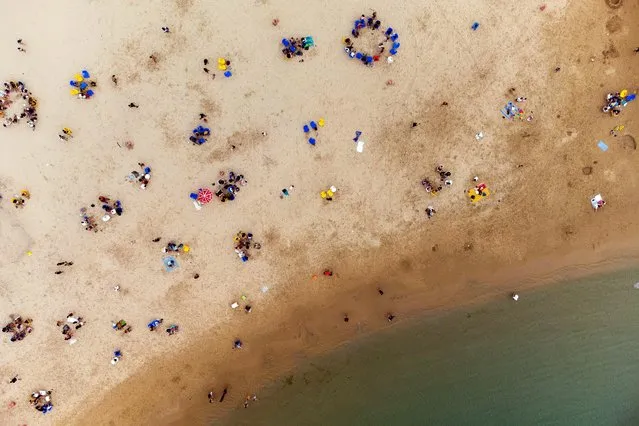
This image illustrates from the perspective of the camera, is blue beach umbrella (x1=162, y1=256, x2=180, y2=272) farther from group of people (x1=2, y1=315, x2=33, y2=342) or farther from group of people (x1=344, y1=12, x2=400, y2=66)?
group of people (x1=344, y1=12, x2=400, y2=66)

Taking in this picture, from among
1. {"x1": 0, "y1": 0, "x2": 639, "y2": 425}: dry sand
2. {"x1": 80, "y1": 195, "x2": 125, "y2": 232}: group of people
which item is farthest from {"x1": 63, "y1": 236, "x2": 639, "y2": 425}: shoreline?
{"x1": 80, "y1": 195, "x2": 125, "y2": 232}: group of people

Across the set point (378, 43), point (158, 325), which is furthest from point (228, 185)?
point (378, 43)

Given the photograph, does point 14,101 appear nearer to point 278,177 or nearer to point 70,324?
point 70,324

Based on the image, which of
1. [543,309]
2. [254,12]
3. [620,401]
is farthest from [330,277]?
[620,401]

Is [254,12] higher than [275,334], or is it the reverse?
[254,12]

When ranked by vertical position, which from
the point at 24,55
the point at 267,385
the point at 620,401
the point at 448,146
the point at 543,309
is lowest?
the point at 620,401

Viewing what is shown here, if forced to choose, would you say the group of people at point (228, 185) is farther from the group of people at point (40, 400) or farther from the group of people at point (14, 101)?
the group of people at point (40, 400)

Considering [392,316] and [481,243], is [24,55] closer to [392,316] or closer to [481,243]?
[392,316]
